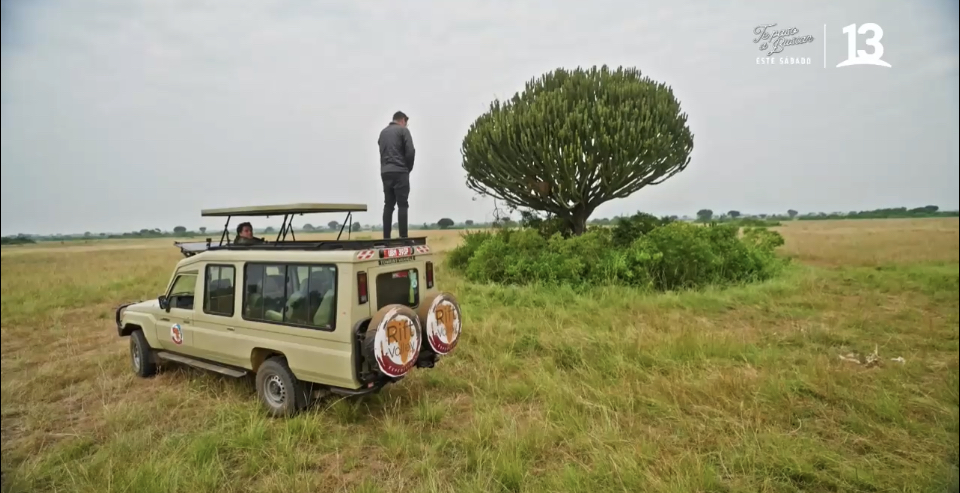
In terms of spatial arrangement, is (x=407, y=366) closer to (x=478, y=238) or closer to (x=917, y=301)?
(x=917, y=301)

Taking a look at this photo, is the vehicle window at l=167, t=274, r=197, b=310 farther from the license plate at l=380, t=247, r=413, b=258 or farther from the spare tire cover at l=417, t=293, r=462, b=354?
the spare tire cover at l=417, t=293, r=462, b=354

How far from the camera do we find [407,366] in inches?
169

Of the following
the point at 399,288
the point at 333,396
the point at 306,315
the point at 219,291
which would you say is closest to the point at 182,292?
the point at 219,291

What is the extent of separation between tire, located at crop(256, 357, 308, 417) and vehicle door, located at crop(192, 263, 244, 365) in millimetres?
400

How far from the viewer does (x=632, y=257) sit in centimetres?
1113

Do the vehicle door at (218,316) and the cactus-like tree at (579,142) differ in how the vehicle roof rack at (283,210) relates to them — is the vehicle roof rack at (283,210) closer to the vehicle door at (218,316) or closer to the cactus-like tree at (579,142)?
the vehicle door at (218,316)

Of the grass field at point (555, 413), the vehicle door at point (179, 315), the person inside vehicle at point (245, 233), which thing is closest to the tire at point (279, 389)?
the grass field at point (555, 413)

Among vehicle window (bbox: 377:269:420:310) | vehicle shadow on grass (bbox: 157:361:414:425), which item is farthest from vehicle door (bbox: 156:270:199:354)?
vehicle window (bbox: 377:269:420:310)

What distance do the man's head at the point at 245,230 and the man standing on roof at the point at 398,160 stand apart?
7.62 ft

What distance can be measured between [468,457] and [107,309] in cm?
1021

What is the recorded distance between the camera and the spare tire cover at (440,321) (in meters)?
4.66

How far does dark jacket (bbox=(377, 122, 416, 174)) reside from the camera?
7.64m

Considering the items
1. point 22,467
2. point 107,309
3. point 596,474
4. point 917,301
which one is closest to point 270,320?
point 22,467

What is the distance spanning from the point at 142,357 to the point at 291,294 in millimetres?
2939
